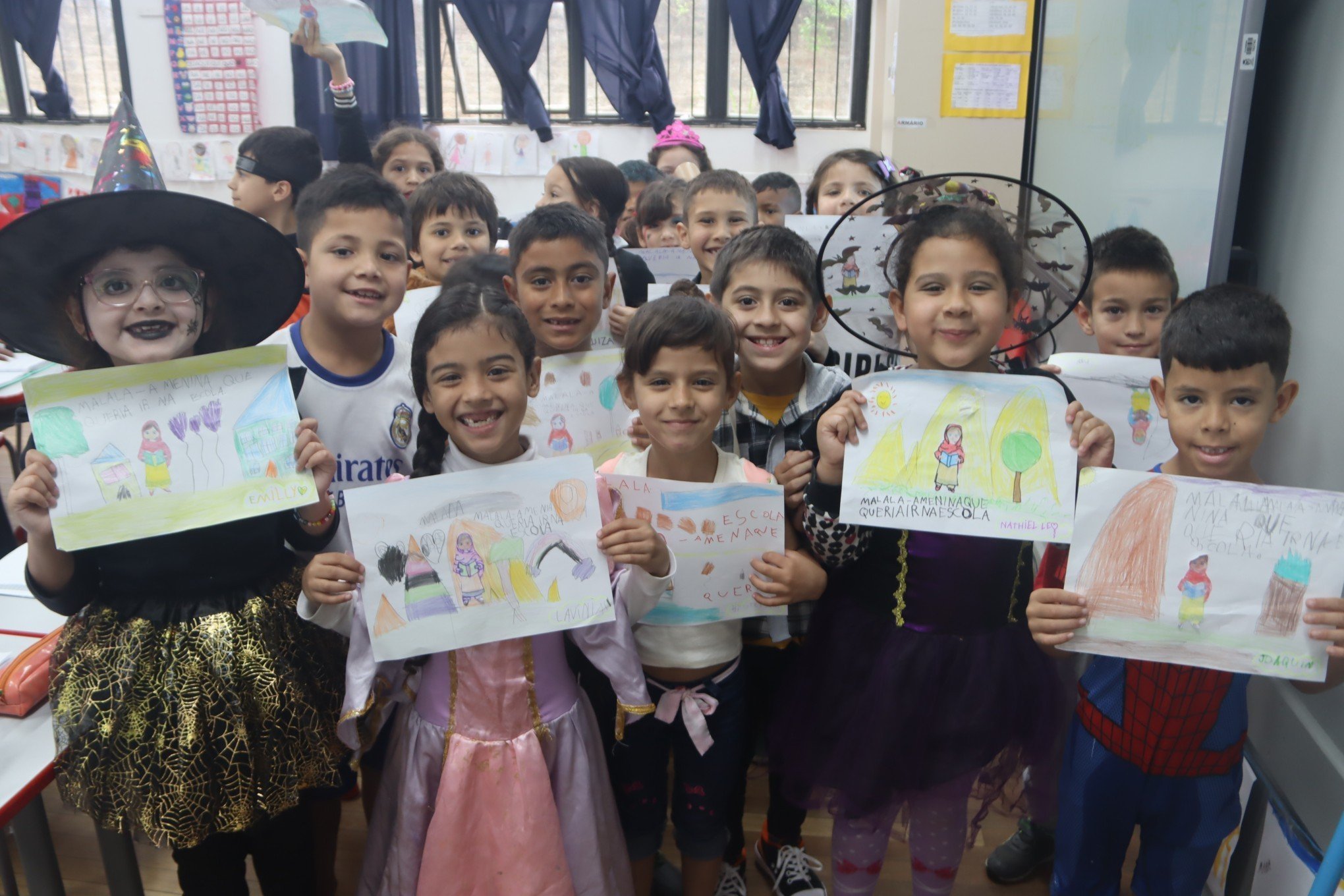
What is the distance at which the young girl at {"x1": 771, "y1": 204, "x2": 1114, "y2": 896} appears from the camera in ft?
4.28

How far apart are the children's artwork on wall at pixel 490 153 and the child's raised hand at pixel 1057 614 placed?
5.77m

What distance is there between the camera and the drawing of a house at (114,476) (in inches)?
47.0

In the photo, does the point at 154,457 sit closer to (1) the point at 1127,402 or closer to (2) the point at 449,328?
(2) the point at 449,328

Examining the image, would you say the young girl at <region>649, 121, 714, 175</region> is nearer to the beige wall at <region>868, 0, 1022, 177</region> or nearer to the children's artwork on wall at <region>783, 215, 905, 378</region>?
the beige wall at <region>868, 0, 1022, 177</region>

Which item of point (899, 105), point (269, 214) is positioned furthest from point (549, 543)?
point (899, 105)

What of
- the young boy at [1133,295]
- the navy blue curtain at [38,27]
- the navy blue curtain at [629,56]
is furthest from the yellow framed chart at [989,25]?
the navy blue curtain at [38,27]

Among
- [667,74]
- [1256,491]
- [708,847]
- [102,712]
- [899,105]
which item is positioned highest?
[667,74]

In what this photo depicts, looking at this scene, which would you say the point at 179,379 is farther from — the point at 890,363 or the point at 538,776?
the point at 890,363

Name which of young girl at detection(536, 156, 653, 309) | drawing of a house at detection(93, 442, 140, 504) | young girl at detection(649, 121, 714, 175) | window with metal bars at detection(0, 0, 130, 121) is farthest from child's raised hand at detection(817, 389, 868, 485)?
window with metal bars at detection(0, 0, 130, 121)

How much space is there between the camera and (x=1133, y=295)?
64.2 inches

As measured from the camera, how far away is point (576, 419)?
5.52 ft

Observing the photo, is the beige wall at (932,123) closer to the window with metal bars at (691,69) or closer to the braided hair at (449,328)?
the window with metal bars at (691,69)

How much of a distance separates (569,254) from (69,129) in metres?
6.74

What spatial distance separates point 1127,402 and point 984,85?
11.4 ft
